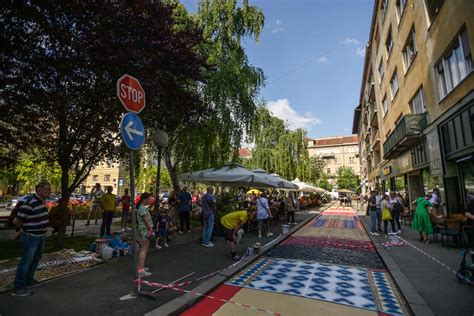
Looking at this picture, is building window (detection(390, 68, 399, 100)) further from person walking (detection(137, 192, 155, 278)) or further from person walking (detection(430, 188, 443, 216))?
person walking (detection(137, 192, 155, 278))

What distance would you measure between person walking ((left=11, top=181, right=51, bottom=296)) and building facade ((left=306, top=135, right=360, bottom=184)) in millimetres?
89472

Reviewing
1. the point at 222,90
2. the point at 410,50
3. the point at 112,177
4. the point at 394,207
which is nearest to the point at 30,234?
the point at 222,90

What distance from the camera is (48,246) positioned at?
8.11 m

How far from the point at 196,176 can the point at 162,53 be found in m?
5.26

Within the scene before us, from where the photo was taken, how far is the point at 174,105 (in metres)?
8.60

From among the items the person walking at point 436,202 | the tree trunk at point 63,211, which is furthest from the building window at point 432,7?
the tree trunk at point 63,211

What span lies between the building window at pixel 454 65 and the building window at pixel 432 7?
2173 millimetres

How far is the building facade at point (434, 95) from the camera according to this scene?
986 centimetres

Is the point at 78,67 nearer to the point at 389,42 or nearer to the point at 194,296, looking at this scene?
the point at 194,296

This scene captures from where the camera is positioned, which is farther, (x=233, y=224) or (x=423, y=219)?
(x=423, y=219)

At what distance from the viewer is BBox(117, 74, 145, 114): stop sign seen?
4117 millimetres

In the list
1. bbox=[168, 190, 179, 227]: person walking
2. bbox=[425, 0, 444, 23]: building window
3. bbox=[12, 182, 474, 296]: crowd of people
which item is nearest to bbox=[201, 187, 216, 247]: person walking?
bbox=[12, 182, 474, 296]: crowd of people

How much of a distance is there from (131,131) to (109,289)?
2792 millimetres

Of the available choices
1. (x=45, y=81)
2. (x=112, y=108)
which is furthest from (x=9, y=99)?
(x=112, y=108)
